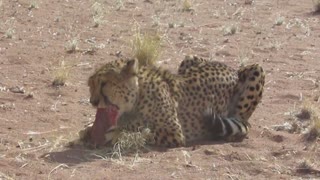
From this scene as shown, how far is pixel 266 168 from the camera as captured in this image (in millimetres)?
6383

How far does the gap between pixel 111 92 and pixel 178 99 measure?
77 centimetres

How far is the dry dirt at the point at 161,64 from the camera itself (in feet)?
20.8

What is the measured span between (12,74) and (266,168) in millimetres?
3738

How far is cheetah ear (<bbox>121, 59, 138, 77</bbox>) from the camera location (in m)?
6.75

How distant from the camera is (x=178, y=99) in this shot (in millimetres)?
7277

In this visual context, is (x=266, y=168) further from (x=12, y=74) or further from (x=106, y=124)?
(x=12, y=74)

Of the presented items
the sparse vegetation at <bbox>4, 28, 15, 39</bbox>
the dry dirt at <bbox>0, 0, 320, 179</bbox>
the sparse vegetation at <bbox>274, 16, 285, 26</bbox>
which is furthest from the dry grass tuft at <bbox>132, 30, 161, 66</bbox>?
the sparse vegetation at <bbox>274, 16, 285, 26</bbox>

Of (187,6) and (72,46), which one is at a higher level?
(187,6)

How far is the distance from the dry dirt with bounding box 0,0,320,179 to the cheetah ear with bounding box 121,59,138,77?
630 mm

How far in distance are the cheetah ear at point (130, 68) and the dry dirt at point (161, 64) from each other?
63 centimetres

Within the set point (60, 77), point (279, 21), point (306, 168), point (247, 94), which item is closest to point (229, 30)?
point (279, 21)

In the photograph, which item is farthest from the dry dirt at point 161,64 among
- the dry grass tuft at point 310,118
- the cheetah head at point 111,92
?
the cheetah head at point 111,92

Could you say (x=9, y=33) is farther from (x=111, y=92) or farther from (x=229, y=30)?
(x=111, y=92)

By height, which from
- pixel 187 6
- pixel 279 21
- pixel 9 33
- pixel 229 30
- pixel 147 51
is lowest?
pixel 147 51
